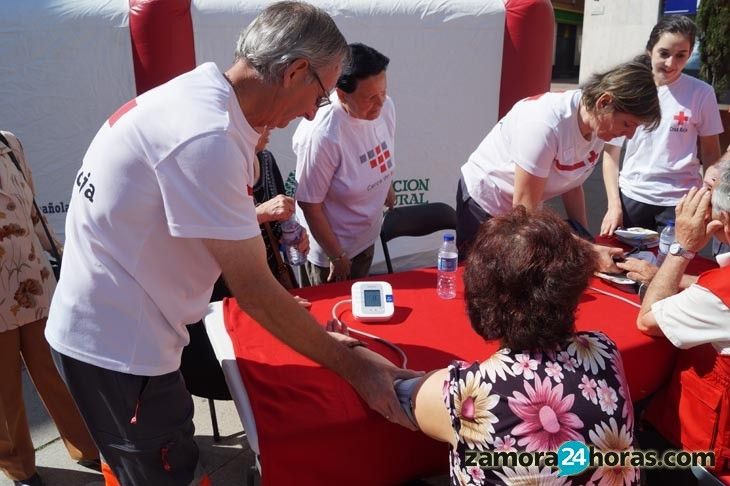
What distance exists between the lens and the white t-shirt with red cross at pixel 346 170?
104 inches

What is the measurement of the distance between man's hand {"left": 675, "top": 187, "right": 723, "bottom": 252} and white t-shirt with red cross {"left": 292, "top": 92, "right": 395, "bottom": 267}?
134 centimetres

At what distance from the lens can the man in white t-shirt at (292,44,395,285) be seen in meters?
2.57

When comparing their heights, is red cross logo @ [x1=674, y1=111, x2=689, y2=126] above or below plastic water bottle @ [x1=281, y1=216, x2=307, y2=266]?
above

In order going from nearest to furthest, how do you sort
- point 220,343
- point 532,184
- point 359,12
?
point 220,343, point 532,184, point 359,12

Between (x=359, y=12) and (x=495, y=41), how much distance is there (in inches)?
41.8

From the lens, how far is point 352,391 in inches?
61.9

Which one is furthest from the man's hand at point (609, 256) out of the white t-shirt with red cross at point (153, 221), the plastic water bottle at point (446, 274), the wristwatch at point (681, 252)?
the white t-shirt with red cross at point (153, 221)

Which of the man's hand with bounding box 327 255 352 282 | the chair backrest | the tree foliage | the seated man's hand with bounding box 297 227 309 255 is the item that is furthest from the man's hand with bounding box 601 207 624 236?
the tree foliage

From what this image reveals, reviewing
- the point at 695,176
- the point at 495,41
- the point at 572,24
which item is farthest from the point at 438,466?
the point at 572,24

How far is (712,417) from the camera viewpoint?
5.45 feet

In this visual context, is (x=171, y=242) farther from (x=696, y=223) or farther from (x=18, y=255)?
(x=696, y=223)

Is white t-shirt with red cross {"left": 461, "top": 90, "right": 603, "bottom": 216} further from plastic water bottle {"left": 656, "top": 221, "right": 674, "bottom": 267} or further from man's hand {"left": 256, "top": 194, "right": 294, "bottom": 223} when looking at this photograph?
man's hand {"left": 256, "top": 194, "right": 294, "bottom": 223}

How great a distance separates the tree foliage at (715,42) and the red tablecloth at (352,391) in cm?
932

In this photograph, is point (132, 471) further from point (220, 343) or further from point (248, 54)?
point (248, 54)
